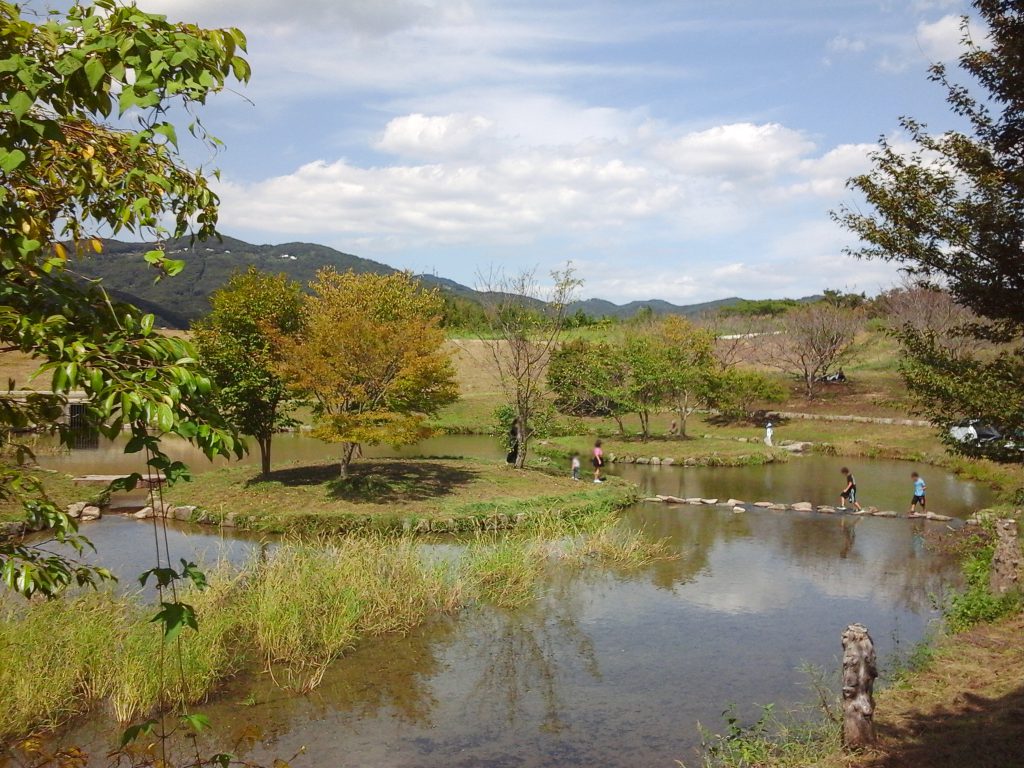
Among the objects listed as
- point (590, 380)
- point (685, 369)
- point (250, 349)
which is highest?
point (250, 349)

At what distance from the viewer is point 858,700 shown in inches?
298

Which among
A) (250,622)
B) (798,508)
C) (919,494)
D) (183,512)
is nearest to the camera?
(250,622)

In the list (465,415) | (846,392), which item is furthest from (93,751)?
(846,392)

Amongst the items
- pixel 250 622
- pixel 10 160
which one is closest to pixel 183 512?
pixel 250 622

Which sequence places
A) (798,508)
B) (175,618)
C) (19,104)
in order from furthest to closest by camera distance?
(798,508), (175,618), (19,104)

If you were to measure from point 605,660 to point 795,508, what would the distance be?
12.4m

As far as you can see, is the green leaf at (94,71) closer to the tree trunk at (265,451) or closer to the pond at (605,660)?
the pond at (605,660)

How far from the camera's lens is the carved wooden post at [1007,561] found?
39.6 feet

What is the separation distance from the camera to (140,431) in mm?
2785

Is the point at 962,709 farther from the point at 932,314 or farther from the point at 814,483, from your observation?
the point at 932,314

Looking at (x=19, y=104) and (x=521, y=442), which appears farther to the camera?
(x=521, y=442)

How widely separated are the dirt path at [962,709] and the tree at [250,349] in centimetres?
1653

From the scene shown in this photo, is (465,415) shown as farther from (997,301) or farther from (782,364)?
(997,301)

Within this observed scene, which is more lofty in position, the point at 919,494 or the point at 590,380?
the point at 590,380
